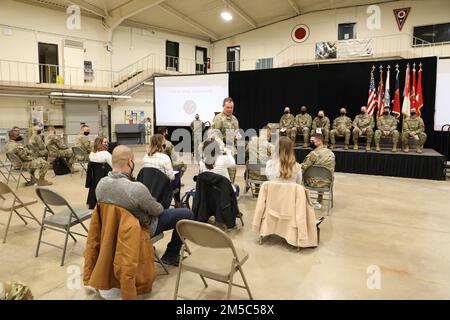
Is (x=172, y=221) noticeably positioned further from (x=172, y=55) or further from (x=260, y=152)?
(x=172, y=55)

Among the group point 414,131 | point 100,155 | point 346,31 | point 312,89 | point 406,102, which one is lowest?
point 100,155

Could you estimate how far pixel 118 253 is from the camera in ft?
7.25

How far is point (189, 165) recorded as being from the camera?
9.27 meters

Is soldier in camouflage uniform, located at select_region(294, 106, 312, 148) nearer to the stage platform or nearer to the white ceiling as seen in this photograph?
the stage platform

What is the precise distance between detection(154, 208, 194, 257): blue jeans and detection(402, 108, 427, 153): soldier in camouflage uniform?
6.78 metres

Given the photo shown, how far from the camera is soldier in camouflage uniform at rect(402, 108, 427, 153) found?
7.62m

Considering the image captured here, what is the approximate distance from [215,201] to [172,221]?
33.5 inches

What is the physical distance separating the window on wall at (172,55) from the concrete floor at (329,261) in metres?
12.9

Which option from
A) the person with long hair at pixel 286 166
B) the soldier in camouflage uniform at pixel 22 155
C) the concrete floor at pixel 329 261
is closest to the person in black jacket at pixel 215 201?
the concrete floor at pixel 329 261

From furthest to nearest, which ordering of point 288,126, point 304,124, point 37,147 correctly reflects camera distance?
point 288,126 < point 304,124 < point 37,147

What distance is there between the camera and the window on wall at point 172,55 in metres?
16.5

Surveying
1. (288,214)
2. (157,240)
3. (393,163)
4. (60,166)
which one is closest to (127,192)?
(157,240)

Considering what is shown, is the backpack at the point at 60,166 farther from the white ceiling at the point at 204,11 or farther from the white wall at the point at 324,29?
the white wall at the point at 324,29
